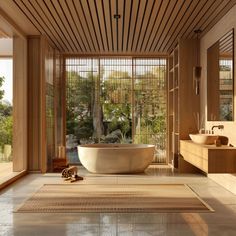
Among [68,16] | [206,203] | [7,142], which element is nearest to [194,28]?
[68,16]

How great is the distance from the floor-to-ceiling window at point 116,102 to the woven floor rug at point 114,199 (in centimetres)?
307

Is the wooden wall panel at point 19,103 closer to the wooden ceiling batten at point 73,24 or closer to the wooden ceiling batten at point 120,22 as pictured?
the wooden ceiling batten at point 73,24

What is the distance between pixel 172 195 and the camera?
5.22 m

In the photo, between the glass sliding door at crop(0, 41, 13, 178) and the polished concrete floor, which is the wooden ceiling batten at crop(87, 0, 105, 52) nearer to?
the glass sliding door at crop(0, 41, 13, 178)

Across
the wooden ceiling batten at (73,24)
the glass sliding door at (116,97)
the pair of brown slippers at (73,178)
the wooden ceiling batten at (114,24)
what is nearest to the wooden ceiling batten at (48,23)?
the wooden ceiling batten at (73,24)

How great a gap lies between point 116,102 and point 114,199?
4.31 metres

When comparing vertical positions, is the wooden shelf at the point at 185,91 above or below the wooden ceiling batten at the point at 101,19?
below

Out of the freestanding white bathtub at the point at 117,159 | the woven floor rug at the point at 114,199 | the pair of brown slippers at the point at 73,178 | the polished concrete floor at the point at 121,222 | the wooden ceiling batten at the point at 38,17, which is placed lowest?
the polished concrete floor at the point at 121,222

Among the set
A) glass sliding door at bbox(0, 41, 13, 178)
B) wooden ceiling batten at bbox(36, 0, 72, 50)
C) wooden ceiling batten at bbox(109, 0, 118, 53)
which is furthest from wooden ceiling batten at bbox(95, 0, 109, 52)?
glass sliding door at bbox(0, 41, 13, 178)

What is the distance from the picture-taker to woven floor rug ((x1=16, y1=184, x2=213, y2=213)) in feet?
14.5

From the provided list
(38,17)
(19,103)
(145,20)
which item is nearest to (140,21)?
(145,20)

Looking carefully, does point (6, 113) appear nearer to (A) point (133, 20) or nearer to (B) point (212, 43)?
(A) point (133, 20)

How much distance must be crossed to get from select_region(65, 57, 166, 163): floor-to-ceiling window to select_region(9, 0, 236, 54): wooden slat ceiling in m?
0.79

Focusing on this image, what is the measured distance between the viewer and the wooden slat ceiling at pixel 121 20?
5.43 meters
